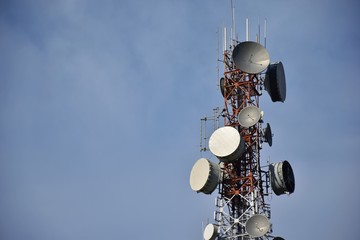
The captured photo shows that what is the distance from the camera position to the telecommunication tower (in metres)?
47.0

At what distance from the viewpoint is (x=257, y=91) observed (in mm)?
Result: 50312

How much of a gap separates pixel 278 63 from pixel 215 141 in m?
9.11

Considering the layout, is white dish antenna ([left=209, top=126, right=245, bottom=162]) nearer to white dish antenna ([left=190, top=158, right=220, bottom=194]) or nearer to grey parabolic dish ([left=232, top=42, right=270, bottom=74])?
white dish antenna ([left=190, top=158, right=220, bottom=194])

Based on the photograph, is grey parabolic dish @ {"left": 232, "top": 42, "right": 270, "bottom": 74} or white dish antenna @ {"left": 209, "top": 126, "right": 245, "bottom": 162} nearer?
white dish antenna @ {"left": 209, "top": 126, "right": 245, "bottom": 162}

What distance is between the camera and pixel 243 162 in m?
48.8

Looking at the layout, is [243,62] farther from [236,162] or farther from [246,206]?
[246,206]

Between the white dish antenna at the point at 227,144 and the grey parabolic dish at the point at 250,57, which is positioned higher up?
the grey parabolic dish at the point at 250,57

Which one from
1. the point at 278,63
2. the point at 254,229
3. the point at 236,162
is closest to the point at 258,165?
the point at 236,162

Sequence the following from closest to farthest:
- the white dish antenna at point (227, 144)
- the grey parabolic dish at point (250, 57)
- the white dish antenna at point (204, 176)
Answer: the white dish antenna at point (227, 144) → the white dish antenna at point (204, 176) → the grey parabolic dish at point (250, 57)

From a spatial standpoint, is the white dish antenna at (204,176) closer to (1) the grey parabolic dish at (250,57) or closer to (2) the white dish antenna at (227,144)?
(2) the white dish antenna at (227,144)

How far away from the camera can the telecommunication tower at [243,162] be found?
46969mm

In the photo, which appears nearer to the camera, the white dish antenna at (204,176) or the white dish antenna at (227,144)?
the white dish antenna at (227,144)

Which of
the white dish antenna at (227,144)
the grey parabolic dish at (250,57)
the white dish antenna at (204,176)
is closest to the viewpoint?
the white dish antenna at (227,144)

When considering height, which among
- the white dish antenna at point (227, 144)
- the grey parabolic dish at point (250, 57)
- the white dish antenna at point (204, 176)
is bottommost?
the white dish antenna at point (204, 176)
